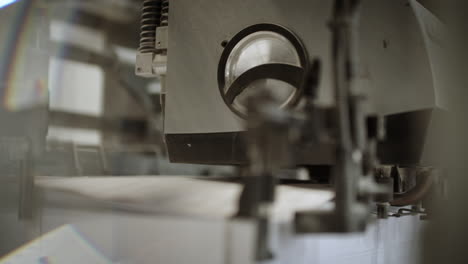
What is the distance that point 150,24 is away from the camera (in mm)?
896

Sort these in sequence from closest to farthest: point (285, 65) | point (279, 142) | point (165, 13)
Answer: point (279, 142)
point (285, 65)
point (165, 13)

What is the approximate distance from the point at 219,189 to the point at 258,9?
0.30m

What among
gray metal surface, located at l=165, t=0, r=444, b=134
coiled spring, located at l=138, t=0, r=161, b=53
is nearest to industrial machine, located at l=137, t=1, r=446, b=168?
gray metal surface, located at l=165, t=0, r=444, b=134

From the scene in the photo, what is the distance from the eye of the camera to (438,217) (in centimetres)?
85

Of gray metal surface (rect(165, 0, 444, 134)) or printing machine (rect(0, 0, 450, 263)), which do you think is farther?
gray metal surface (rect(165, 0, 444, 134))

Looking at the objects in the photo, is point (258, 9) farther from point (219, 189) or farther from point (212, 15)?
point (219, 189)

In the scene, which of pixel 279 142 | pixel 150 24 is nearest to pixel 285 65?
pixel 279 142

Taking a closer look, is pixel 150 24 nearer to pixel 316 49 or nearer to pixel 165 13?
pixel 165 13

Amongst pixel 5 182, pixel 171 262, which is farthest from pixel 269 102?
pixel 5 182

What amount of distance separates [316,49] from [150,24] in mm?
419

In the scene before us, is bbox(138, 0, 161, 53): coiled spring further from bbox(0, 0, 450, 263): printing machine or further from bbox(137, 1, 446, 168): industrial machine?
bbox(137, 1, 446, 168): industrial machine

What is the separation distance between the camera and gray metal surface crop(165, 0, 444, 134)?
620mm

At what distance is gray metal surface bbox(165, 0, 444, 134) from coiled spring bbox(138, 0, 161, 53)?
13 cm

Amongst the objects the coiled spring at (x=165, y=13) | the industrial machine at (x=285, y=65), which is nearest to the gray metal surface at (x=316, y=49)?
the industrial machine at (x=285, y=65)
